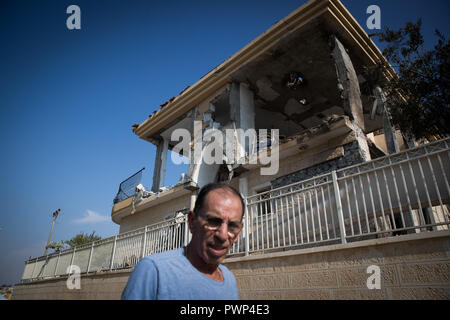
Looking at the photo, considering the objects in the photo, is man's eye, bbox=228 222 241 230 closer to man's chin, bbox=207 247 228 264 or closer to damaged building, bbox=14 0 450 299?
man's chin, bbox=207 247 228 264

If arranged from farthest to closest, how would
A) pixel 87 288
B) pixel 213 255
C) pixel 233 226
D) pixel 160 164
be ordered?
pixel 160 164, pixel 87 288, pixel 233 226, pixel 213 255

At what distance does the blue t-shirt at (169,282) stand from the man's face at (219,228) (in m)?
0.11

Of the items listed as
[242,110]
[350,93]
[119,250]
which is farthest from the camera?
[242,110]

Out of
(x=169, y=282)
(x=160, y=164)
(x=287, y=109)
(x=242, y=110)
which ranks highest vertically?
(x=287, y=109)

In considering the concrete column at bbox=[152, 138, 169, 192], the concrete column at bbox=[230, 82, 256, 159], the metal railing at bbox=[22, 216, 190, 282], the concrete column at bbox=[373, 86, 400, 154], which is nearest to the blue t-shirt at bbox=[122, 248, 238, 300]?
the metal railing at bbox=[22, 216, 190, 282]

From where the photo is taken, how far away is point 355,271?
3.88 meters

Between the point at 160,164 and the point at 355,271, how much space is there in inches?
512

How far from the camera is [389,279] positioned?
3570 millimetres

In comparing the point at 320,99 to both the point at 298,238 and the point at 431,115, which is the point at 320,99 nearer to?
the point at 431,115

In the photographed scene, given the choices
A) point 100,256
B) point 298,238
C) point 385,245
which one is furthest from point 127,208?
point 385,245

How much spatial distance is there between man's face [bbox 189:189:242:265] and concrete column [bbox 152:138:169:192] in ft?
45.2

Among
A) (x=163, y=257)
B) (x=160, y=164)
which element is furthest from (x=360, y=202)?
(x=160, y=164)

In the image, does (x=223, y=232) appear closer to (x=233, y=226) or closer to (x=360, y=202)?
(x=233, y=226)
